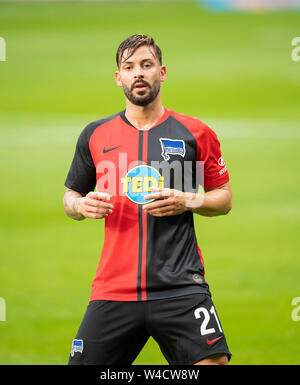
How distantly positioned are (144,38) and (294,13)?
941 inches

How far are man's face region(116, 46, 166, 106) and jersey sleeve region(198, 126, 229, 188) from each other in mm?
351

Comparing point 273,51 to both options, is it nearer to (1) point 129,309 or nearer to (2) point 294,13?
(2) point 294,13

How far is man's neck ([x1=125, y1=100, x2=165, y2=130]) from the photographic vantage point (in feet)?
13.3

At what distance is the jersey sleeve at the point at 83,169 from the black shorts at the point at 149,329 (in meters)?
0.68

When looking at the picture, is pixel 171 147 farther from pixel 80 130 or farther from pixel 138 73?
Result: pixel 80 130

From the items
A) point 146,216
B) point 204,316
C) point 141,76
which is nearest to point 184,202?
point 146,216

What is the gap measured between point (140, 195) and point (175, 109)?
608 inches

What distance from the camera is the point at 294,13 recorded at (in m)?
26.7

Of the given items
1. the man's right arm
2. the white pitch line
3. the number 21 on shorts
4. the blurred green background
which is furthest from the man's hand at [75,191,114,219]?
the white pitch line

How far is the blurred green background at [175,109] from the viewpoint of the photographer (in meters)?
7.49

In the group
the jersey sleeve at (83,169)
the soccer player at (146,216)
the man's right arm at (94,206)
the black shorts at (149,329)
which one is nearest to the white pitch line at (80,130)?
the jersey sleeve at (83,169)

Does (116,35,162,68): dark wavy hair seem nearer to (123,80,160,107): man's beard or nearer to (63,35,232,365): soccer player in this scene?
(63,35,232,365): soccer player

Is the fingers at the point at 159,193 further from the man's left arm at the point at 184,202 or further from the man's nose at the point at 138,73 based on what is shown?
the man's nose at the point at 138,73

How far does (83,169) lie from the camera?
13.5 ft
